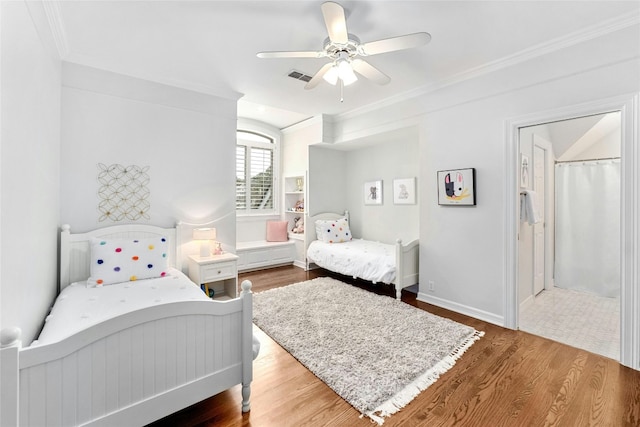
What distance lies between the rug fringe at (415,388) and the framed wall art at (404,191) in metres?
2.46

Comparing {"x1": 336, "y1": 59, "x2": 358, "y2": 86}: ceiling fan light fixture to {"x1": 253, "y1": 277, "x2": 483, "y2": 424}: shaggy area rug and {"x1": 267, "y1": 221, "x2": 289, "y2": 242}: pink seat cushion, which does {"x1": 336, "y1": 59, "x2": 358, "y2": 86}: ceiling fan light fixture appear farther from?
{"x1": 267, "y1": 221, "x2": 289, "y2": 242}: pink seat cushion

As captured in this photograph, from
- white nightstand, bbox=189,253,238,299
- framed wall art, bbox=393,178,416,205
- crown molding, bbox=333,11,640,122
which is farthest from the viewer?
framed wall art, bbox=393,178,416,205

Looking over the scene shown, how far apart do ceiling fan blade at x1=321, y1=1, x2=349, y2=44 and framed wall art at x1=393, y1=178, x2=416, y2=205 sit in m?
2.90

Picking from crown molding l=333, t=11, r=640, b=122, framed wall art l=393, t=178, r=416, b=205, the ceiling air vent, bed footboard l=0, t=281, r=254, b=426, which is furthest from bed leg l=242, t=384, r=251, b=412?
framed wall art l=393, t=178, r=416, b=205

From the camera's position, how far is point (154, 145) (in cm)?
325

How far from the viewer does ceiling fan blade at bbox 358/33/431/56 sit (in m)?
1.88

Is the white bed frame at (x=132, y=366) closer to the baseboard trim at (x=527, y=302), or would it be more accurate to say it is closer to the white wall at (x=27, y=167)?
the white wall at (x=27, y=167)

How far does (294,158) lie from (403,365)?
418 cm

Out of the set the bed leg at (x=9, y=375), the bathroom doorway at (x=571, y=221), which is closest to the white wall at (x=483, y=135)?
the bathroom doorway at (x=571, y=221)

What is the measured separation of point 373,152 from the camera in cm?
521

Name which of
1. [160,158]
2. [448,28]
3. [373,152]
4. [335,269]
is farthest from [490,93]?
[160,158]

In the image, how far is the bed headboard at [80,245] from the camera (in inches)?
106

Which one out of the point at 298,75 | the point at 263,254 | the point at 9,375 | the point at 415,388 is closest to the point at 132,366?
the point at 9,375

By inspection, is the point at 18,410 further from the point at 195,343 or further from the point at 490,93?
the point at 490,93
